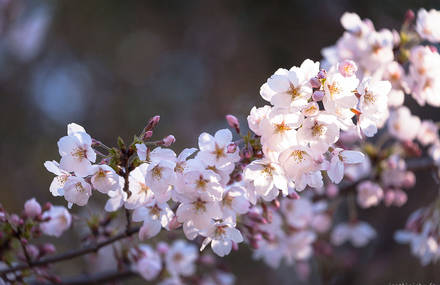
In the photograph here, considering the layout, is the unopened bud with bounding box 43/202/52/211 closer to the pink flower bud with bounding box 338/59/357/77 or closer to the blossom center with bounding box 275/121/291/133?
the blossom center with bounding box 275/121/291/133

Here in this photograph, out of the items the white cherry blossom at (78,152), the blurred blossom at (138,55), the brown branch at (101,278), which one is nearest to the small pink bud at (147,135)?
the white cherry blossom at (78,152)

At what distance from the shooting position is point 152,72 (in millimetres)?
6246

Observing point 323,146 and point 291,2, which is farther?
point 291,2

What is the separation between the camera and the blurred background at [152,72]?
4.16 meters

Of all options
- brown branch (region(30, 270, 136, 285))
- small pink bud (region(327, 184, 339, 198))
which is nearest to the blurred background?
small pink bud (region(327, 184, 339, 198))

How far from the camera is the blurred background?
13.7ft

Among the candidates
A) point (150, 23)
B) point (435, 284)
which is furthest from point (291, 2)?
point (435, 284)

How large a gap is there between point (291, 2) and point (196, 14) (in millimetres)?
1433

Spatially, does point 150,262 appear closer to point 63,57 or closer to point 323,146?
point 323,146

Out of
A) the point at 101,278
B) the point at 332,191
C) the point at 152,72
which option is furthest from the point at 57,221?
the point at 152,72

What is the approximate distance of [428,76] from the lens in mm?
2027

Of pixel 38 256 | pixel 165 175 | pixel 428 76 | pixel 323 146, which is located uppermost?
pixel 428 76

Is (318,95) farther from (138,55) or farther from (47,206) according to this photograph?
(138,55)

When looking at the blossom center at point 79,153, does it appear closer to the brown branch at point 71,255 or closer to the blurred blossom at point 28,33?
the brown branch at point 71,255
